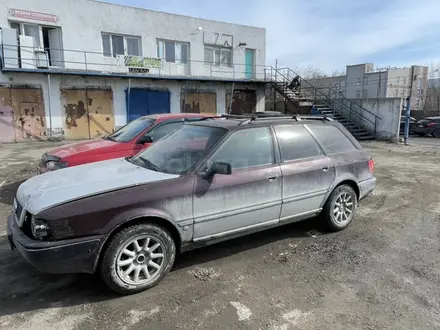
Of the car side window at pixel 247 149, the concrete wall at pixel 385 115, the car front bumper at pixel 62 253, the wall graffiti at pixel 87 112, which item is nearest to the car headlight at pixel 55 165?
the car front bumper at pixel 62 253

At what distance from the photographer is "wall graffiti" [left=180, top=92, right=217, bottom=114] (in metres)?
20.1

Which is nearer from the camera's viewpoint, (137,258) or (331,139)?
(137,258)

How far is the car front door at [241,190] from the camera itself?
351 centimetres

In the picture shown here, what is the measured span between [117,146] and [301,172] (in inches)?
141

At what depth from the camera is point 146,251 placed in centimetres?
321

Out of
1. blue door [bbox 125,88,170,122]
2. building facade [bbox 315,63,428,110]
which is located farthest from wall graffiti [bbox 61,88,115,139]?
building facade [bbox 315,63,428,110]

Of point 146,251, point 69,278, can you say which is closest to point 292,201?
point 146,251

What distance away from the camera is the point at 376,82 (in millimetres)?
43906

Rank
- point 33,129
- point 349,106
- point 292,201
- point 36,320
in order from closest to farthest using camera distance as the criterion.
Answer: point 36,320 → point 292,201 → point 33,129 → point 349,106

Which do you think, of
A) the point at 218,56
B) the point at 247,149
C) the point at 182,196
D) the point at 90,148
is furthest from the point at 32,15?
the point at 182,196

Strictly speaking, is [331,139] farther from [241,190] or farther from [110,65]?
[110,65]

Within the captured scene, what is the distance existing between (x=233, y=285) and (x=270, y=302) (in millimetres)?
436

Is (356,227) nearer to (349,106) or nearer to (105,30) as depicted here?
(349,106)

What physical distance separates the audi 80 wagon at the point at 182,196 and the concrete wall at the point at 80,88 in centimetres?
1434
